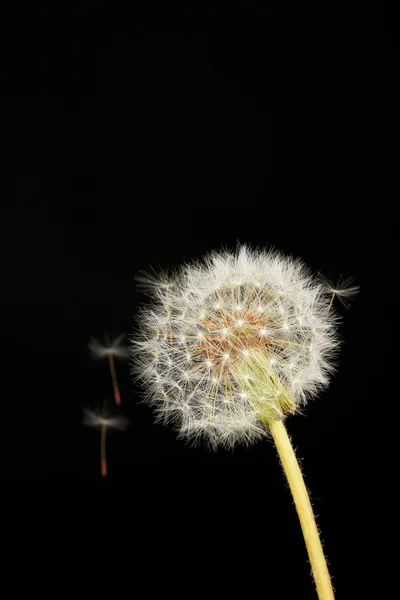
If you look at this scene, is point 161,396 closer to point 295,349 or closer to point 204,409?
point 204,409

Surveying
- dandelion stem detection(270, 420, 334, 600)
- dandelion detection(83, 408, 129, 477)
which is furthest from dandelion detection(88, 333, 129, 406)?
dandelion stem detection(270, 420, 334, 600)

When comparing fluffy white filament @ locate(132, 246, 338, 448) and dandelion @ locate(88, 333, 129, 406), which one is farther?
dandelion @ locate(88, 333, 129, 406)

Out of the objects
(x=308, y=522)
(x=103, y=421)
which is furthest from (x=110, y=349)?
(x=308, y=522)

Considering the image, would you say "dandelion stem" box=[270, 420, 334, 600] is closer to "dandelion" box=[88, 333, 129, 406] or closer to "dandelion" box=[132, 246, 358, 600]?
"dandelion" box=[132, 246, 358, 600]

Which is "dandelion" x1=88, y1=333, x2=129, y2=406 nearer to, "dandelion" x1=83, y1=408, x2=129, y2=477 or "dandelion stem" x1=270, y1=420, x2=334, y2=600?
"dandelion" x1=83, y1=408, x2=129, y2=477

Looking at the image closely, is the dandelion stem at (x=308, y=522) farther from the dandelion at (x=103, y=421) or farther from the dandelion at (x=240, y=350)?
the dandelion at (x=103, y=421)

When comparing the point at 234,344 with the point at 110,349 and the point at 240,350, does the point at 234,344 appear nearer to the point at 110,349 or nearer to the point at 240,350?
the point at 240,350

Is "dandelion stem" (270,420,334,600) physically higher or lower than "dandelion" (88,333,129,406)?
lower

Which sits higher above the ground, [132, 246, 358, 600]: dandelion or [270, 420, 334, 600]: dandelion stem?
[132, 246, 358, 600]: dandelion
